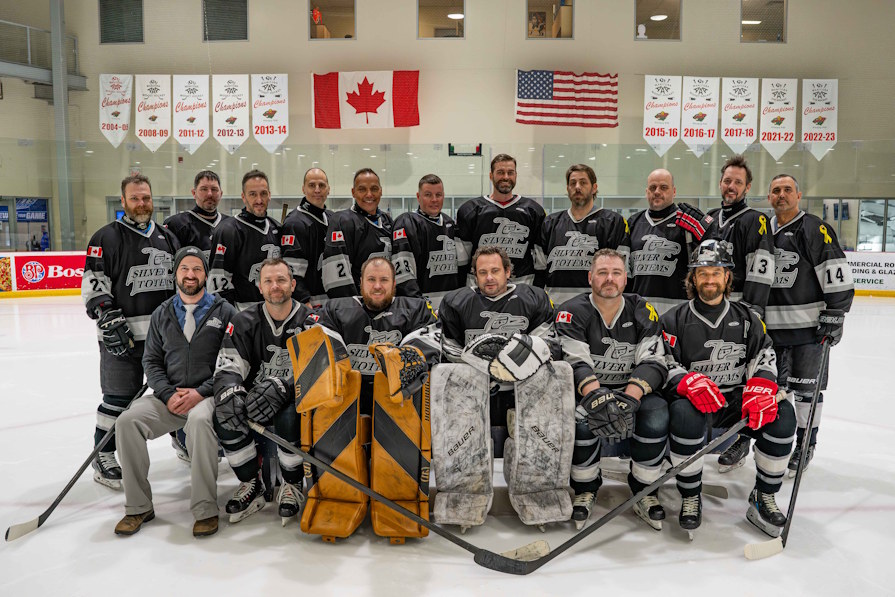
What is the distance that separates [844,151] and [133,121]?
1233 centimetres

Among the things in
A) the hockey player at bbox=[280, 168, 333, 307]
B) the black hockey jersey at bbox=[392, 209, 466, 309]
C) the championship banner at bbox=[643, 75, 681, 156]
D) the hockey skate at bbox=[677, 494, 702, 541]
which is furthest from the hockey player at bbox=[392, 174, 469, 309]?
the championship banner at bbox=[643, 75, 681, 156]

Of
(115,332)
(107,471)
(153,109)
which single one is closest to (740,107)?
(153,109)

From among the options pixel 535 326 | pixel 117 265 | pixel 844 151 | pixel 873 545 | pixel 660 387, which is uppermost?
pixel 844 151

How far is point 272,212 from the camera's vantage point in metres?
10.7

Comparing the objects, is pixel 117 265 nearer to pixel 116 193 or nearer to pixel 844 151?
pixel 116 193

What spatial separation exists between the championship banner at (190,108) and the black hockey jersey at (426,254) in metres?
9.32

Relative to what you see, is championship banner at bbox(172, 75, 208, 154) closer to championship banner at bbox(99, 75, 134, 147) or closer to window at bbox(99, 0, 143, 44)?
championship banner at bbox(99, 75, 134, 147)

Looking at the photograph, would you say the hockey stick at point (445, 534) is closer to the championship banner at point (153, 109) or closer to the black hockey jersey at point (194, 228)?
the black hockey jersey at point (194, 228)

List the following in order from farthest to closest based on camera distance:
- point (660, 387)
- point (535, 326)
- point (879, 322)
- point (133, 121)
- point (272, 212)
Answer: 1. point (133, 121)
2. point (272, 212)
3. point (879, 322)
4. point (535, 326)
5. point (660, 387)

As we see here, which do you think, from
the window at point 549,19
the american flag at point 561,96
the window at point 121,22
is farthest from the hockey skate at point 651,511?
the window at point 121,22

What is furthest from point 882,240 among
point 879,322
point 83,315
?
point 83,315

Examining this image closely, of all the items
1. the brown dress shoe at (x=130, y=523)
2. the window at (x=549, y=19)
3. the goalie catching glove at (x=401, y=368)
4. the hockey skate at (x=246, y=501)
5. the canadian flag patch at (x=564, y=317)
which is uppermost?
the window at (x=549, y=19)

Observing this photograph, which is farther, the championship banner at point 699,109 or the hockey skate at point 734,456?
the championship banner at point 699,109

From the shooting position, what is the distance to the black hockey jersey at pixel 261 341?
296 centimetres
